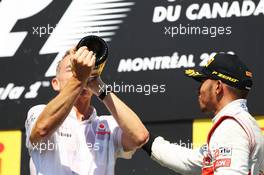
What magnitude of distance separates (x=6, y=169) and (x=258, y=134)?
207cm

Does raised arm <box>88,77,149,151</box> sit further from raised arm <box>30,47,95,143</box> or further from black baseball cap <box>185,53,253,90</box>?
black baseball cap <box>185,53,253,90</box>

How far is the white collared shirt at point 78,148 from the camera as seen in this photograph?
4.06m

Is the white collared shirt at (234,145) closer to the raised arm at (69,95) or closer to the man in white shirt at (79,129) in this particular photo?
the man in white shirt at (79,129)

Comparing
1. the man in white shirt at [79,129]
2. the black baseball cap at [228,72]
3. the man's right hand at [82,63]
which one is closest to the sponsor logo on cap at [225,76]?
the black baseball cap at [228,72]

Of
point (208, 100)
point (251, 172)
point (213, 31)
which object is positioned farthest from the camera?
point (213, 31)

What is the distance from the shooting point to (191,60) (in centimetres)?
537

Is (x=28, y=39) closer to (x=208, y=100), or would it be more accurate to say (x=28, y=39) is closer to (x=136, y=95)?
(x=136, y=95)

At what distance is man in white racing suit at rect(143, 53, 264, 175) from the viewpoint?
3859 millimetres

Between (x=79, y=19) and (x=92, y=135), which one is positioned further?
(x=79, y=19)

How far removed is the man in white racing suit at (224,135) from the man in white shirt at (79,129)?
312mm

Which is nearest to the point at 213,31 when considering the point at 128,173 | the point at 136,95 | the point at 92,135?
the point at 136,95

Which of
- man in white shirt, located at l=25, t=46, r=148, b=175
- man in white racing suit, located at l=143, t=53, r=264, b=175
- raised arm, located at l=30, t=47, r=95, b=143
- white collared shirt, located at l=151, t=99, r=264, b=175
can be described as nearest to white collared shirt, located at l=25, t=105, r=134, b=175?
man in white shirt, located at l=25, t=46, r=148, b=175

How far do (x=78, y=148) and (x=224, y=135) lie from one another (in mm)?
702

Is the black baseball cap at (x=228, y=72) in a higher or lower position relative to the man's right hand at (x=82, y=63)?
lower
